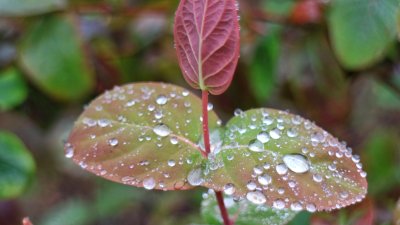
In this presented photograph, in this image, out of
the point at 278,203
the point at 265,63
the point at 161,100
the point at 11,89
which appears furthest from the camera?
the point at 265,63

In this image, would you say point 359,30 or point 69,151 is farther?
point 359,30

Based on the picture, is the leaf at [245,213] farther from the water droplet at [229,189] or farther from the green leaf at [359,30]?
the green leaf at [359,30]

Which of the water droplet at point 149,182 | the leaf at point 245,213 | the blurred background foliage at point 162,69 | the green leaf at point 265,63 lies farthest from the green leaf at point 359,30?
the water droplet at point 149,182

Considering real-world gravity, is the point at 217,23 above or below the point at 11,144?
above

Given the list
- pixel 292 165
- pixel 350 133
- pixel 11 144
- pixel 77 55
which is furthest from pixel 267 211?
pixel 350 133

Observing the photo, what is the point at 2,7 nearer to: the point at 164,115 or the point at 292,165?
the point at 164,115

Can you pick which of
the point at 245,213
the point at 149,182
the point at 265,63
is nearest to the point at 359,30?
the point at 265,63

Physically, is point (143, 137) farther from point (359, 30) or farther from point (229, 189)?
point (359, 30)

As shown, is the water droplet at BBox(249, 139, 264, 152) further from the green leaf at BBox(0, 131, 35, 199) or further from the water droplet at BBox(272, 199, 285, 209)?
the green leaf at BBox(0, 131, 35, 199)
